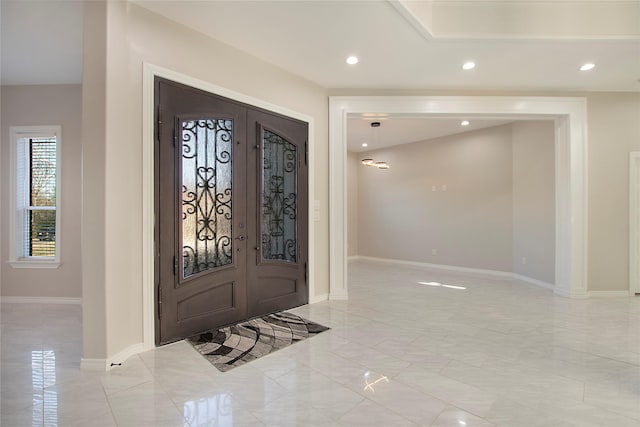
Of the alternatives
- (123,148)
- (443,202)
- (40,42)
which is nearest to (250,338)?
(123,148)

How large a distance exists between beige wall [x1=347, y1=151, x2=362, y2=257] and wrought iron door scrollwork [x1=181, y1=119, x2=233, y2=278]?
5.63 meters

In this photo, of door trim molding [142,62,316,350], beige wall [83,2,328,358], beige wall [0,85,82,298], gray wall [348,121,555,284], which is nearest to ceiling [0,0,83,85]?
beige wall [0,85,82,298]

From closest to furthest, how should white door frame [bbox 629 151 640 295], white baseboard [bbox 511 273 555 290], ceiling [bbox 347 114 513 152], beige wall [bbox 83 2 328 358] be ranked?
beige wall [bbox 83 2 328 358], white door frame [bbox 629 151 640 295], white baseboard [bbox 511 273 555 290], ceiling [bbox 347 114 513 152]

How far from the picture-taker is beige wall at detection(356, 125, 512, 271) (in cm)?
642

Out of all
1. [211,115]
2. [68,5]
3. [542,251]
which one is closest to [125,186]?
[211,115]

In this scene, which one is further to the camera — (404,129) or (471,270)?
(471,270)

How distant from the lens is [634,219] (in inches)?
187

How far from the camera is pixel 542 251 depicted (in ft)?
18.1

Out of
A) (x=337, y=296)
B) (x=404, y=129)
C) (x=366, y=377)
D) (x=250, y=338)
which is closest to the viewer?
(x=366, y=377)

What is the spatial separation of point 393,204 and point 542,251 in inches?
134

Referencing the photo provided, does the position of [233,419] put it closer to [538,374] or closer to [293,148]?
[538,374]

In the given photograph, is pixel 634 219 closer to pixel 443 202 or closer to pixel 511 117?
pixel 511 117

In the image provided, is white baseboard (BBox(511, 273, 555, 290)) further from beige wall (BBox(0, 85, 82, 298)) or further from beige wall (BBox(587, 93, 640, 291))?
beige wall (BBox(0, 85, 82, 298))

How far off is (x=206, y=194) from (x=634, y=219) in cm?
613
